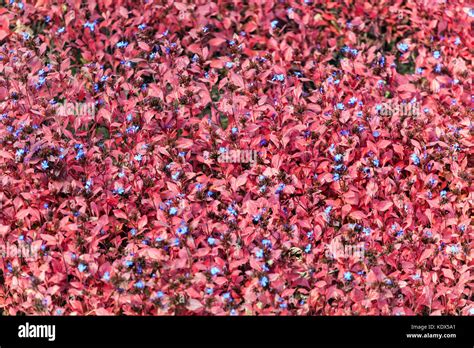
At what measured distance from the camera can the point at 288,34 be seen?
6.75m

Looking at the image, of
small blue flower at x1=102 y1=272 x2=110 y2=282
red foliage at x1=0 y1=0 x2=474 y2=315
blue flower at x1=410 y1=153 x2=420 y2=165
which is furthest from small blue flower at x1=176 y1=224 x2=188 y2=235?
blue flower at x1=410 y1=153 x2=420 y2=165

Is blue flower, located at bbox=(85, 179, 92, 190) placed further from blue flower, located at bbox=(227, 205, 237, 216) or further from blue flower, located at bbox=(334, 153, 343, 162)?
blue flower, located at bbox=(334, 153, 343, 162)

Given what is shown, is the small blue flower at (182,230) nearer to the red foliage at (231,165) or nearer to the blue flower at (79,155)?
the red foliage at (231,165)

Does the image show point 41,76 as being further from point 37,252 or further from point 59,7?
point 37,252

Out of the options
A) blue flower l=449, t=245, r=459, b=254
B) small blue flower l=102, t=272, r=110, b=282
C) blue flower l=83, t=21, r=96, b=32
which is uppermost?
blue flower l=83, t=21, r=96, b=32

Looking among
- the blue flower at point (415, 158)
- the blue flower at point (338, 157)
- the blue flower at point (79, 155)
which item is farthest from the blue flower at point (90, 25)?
the blue flower at point (415, 158)

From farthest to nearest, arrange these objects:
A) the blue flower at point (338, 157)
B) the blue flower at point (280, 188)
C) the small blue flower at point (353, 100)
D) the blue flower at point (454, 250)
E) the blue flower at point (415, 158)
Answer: the small blue flower at point (353, 100), the blue flower at point (415, 158), the blue flower at point (338, 157), the blue flower at point (280, 188), the blue flower at point (454, 250)

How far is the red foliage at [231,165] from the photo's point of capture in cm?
493

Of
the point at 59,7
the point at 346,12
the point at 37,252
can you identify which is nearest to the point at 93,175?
the point at 37,252

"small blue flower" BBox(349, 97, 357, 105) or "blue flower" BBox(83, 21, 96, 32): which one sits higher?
"blue flower" BBox(83, 21, 96, 32)

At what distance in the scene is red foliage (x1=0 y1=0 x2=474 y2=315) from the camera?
194 inches

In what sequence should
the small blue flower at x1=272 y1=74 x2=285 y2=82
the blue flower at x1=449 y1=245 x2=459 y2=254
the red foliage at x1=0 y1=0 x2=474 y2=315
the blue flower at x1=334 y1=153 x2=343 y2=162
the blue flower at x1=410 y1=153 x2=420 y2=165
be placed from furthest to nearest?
the small blue flower at x1=272 y1=74 x2=285 y2=82 → the blue flower at x1=410 y1=153 x2=420 y2=165 → the blue flower at x1=334 y1=153 x2=343 y2=162 → the blue flower at x1=449 y1=245 x2=459 y2=254 → the red foliage at x1=0 y1=0 x2=474 y2=315

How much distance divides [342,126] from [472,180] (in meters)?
0.96

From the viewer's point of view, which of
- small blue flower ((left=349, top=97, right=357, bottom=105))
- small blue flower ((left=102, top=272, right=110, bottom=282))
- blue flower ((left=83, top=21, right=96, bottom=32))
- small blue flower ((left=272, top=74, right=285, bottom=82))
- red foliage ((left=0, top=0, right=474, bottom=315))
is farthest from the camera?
blue flower ((left=83, top=21, right=96, bottom=32))
